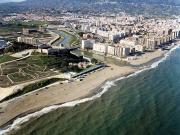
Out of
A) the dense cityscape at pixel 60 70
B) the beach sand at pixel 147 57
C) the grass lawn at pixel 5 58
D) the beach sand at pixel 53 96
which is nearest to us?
the beach sand at pixel 53 96

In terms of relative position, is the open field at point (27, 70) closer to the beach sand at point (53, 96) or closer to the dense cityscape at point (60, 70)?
the dense cityscape at point (60, 70)

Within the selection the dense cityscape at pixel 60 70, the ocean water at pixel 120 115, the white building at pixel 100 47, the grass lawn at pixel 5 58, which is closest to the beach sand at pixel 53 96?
the dense cityscape at pixel 60 70

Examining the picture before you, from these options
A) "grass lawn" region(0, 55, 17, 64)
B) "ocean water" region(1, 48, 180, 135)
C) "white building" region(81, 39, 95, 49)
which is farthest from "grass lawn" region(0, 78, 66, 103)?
"white building" region(81, 39, 95, 49)

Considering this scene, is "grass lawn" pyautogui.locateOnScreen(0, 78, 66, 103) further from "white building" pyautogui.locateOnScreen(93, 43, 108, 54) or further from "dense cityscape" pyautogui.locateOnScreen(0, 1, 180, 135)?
"white building" pyautogui.locateOnScreen(93, 43, 108, 54)

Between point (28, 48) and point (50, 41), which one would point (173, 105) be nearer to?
point (28, 48)

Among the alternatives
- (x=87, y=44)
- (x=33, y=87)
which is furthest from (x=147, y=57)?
(x=33, y=87)

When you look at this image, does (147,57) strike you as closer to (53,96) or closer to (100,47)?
(100,47)

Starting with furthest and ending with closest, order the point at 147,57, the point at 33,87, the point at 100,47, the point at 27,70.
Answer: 1. the point at 100,47
2. the point at 147,57
3. the point at 27,70
4. the point at 33,87

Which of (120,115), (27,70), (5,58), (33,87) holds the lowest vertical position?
(120,115)
